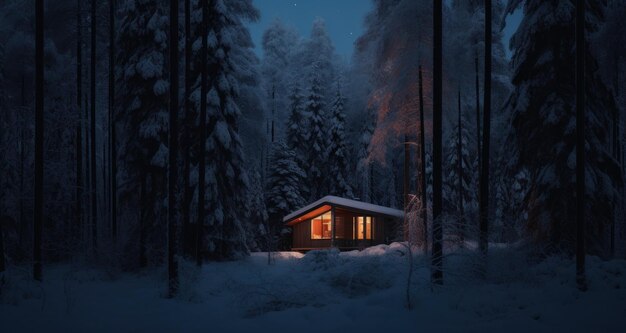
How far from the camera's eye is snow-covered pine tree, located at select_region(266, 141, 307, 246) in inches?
1460

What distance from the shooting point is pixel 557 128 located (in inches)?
541

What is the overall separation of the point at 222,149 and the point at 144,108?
11.8 feet

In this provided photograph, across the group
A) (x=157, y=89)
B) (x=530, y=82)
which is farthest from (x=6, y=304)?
(x=530, y=82)

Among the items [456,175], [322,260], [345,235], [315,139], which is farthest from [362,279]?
[315,139]

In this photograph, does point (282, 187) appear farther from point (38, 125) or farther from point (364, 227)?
point (38, 125)

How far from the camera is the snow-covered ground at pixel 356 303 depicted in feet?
29.6

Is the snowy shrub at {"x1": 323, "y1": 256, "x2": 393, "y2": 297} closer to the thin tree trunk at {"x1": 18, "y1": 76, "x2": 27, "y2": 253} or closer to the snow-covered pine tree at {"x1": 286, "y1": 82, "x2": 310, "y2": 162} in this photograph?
the thin tree trunk at {"x1": 18, "y1": 76, "x2": 27, "y2": 253}

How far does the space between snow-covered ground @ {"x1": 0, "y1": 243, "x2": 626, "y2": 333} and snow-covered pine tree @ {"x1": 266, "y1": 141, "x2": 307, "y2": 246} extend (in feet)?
73.0

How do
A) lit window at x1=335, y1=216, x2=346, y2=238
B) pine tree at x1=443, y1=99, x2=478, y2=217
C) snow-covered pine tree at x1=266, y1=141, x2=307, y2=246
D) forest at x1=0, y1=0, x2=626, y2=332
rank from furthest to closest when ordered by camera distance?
snow-covered pine tree at x1=266, y1=141, x2=307, y2=246
pine tree at x1=443, y1=99, x2=478, y2=217
lit window at x1=335, y1=216, x2=346, y2=238
forest at x1=0, y1=0, x2=626, y2=332

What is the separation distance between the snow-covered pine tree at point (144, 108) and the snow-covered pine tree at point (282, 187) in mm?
18083

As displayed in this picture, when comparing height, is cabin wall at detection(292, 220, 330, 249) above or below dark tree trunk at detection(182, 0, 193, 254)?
below

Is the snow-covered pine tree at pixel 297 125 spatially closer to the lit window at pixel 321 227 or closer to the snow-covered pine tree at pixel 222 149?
the lit window at pixel 321 227

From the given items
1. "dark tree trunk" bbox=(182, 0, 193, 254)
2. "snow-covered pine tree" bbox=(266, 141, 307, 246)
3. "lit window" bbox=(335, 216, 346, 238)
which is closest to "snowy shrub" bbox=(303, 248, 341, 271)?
"dark tree trunk" bbox=(182, 0, 193, 254)

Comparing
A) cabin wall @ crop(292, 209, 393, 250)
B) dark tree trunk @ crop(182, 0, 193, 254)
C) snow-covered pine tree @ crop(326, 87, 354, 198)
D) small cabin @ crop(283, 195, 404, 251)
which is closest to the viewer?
dark tree trunk @ crop(182, 0, 193, 254)
